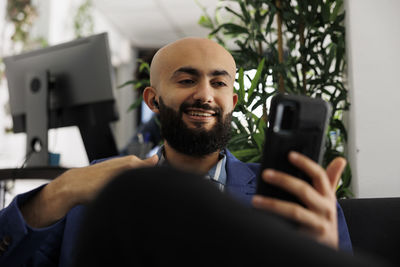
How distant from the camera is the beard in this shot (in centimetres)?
98

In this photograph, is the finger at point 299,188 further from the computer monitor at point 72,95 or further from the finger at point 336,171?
the computer monitor at point 72,95

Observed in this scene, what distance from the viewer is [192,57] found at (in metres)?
1.01

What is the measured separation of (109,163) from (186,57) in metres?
0.49

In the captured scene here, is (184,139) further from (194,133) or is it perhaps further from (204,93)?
(204,93)

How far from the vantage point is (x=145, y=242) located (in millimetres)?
362

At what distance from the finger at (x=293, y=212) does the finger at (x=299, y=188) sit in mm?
12

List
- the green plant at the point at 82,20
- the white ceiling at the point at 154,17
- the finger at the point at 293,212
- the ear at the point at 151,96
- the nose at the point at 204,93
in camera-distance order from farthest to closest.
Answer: the white ceiling at the point at 154,17 → the green plant at the point at 82,20 → the ear at the point at 151,96 → the nose at the point at 204,93 → the finger at the point at 293,212

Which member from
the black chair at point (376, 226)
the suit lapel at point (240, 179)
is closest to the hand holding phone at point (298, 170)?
the suit lapel at point (240, 179)

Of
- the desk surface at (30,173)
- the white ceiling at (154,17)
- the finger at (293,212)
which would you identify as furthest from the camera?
the white ceiling at (154,17)

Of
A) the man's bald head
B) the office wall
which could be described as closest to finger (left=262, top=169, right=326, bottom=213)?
the man's bald head

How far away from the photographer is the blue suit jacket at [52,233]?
708 mm

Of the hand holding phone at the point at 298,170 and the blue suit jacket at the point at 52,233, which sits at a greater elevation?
the hand holding phone at the point at 298,170

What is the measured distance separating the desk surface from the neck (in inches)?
27.6

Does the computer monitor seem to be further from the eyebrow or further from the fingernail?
the fingernail
